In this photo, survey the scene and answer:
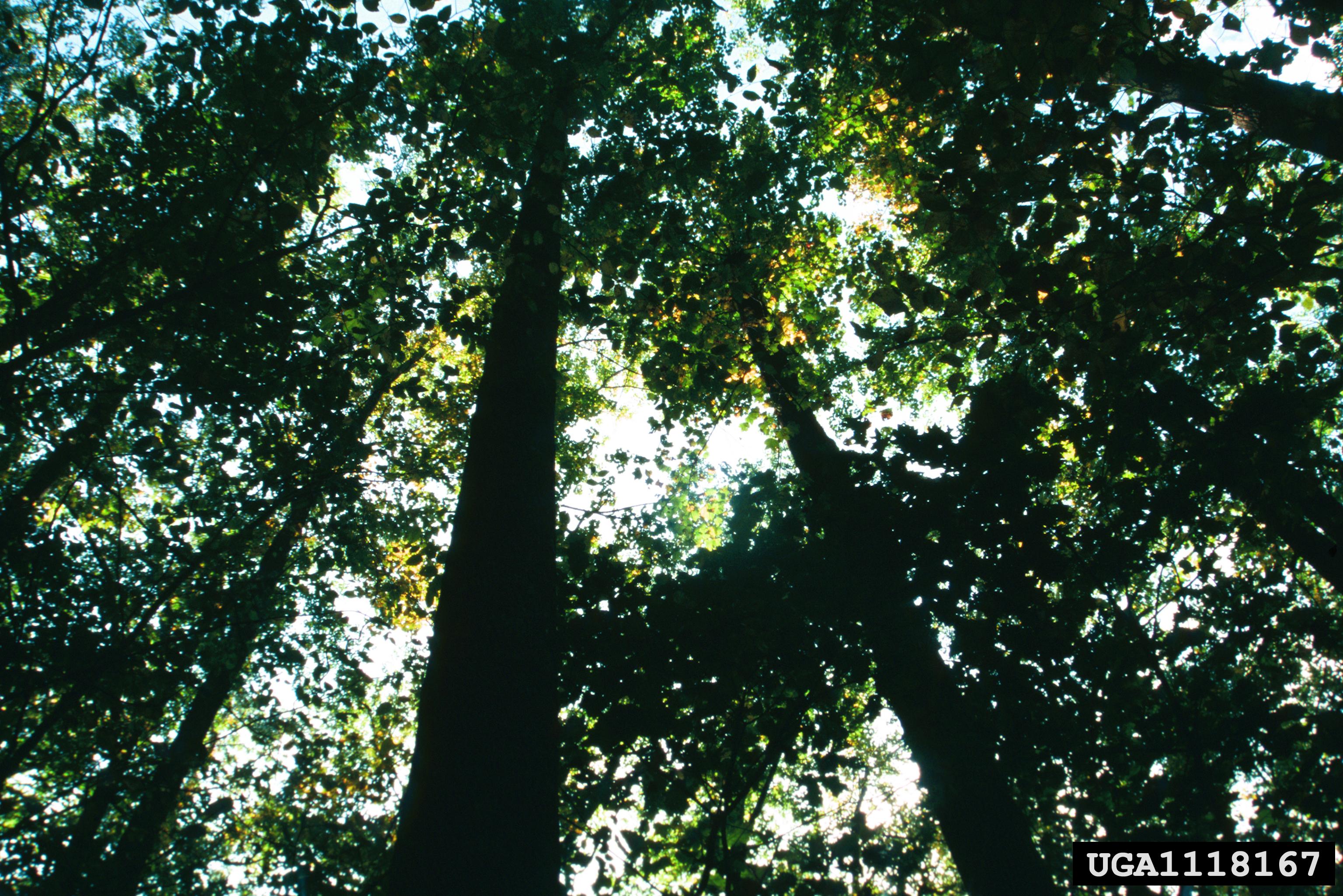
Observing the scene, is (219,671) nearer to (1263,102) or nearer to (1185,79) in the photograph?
(1185,79)

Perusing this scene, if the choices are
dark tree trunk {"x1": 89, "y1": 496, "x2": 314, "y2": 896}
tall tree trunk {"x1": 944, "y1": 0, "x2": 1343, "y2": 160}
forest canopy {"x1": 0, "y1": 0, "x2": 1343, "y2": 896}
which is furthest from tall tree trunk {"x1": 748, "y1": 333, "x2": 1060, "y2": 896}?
dark tree trunk {"x1": 89, "y1": 496, "x2": 314, "y2": 896}

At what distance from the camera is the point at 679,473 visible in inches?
323

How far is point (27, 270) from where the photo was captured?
17.9ft

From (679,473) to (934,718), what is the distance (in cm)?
513

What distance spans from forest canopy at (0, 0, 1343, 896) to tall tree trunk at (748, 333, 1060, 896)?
0.10 feet

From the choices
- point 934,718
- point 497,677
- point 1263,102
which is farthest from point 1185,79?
point 497,677

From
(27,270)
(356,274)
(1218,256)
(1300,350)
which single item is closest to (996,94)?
(1218,256)

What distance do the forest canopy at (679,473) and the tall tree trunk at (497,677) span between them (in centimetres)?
2

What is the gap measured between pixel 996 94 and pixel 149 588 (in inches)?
393

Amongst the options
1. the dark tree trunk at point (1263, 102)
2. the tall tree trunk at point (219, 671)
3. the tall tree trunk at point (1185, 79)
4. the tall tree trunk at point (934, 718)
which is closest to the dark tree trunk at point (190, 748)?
the tall tree trunk at point (219, 671)

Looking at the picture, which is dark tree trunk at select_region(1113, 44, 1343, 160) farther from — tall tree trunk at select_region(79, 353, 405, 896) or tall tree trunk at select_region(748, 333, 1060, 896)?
tall tree trunk at select_region(79, 353, 405, 896)

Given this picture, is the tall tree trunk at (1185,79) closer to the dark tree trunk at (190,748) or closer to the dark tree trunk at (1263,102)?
the dark tree trunk at (1263,102)

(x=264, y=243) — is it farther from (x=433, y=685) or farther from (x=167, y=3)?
(x=433, y=685)

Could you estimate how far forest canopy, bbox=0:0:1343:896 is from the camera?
3.17 meters
